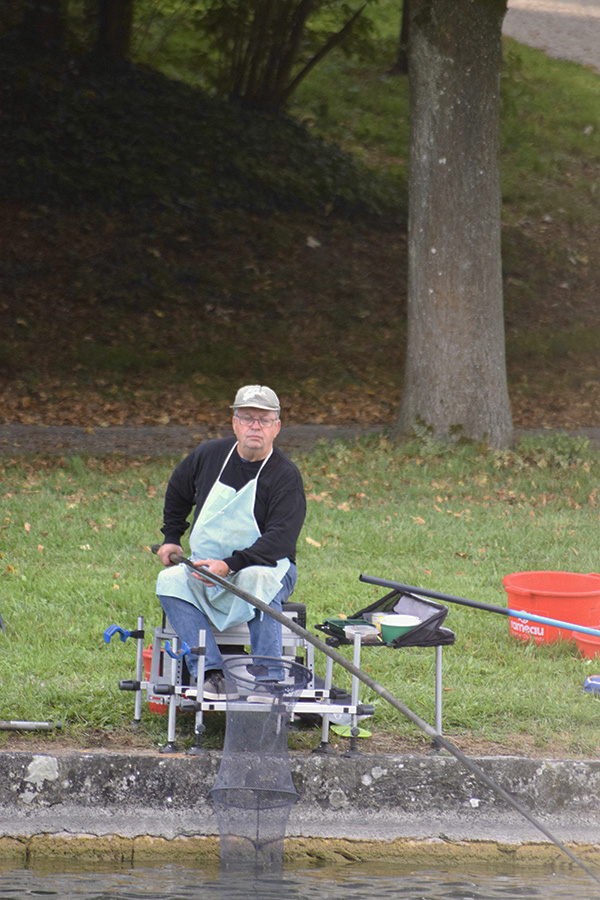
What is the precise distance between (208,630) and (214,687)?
271 mm

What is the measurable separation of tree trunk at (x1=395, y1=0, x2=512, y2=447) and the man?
6104 millimetres

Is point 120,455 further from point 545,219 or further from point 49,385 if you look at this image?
point 545,219

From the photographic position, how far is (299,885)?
394 cm

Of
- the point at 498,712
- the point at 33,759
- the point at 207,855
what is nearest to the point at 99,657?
the point at 33,759

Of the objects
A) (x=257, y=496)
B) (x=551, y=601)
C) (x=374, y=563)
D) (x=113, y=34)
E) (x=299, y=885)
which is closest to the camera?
(x=299, y=885)

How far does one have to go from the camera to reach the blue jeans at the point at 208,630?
14.8 ft

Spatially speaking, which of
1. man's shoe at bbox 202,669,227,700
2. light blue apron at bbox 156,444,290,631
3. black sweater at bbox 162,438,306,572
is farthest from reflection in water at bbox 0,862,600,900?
black sweater at bbox 162,438,306,572

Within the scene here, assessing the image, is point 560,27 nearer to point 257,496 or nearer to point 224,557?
point 257,496

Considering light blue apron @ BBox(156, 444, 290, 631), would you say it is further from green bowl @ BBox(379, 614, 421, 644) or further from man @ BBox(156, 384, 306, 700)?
green bowl @ BBox(379, 614, 421, 644)

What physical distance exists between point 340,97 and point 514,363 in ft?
28.5

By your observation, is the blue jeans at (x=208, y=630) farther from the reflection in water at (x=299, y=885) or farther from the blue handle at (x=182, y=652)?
the reflection in water at (x=299, y=885)

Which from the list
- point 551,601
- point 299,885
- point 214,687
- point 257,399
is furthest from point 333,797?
point 551,601

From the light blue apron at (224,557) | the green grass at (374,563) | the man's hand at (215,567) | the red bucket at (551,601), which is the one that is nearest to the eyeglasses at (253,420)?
the light blue apron at (224,557)

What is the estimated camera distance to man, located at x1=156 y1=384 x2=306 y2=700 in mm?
4539
